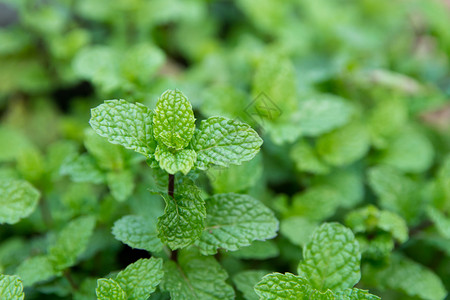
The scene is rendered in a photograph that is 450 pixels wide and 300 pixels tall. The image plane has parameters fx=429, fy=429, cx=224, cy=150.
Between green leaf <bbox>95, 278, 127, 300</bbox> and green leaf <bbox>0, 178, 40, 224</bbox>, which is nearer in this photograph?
green leaf <bbox>95, 278, 127, 300</bbox>

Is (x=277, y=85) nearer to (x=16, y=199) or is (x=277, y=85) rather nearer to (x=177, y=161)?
(x=177, y=161)

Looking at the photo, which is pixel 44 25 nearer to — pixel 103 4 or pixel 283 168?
pixel 103 4

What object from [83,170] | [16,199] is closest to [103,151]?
[83,170]

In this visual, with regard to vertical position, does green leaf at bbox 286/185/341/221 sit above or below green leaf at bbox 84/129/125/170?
below

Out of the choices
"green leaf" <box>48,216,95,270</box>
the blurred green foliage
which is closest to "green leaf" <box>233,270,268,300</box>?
the blurred green foliage

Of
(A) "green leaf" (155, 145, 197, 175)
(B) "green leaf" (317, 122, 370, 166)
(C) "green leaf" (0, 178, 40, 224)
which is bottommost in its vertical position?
(C) "green leaf" (0, 178, 40, 224)

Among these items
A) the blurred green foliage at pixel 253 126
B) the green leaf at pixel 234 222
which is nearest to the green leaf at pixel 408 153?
the blurred green foliage at pixel 253 126

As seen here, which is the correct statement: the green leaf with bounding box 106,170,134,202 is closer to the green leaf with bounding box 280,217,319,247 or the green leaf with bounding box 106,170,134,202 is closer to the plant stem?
the plant stem
